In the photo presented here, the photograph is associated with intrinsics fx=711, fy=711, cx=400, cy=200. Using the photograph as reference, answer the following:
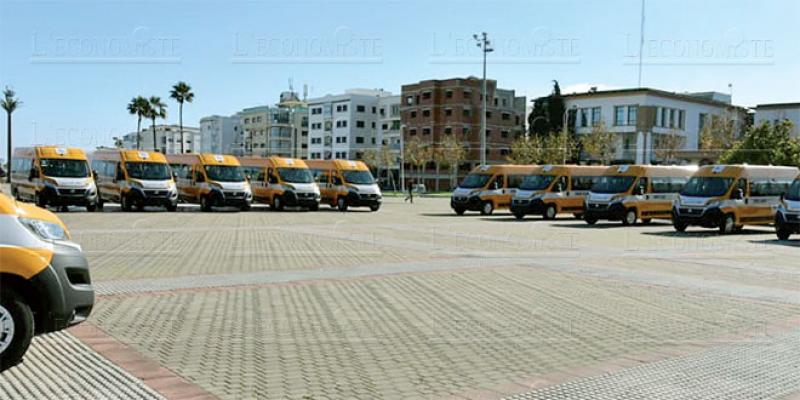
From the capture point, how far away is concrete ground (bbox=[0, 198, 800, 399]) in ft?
18.5

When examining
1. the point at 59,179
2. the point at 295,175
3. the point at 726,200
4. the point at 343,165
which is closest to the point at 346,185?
the point at 343,165

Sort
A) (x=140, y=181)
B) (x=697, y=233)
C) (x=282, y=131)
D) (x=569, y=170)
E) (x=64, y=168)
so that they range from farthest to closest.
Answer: (x=282, y=131), (x=569, y=170), (x=140, y=181), (x=64, y=168), (x=697, y=233)

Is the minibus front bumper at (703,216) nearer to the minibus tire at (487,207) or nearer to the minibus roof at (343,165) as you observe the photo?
the minibus tire at (487,207)

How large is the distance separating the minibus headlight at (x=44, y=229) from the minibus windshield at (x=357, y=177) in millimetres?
27326

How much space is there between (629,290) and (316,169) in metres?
25.7

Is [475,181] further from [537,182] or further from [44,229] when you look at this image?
[44,229]

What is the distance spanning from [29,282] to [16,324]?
336mm

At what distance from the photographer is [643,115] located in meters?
70.2

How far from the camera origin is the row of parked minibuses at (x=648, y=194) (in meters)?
23.0

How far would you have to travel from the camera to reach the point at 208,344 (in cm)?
677

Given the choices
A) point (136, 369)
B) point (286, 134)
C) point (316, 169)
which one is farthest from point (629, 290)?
point (286, 134)

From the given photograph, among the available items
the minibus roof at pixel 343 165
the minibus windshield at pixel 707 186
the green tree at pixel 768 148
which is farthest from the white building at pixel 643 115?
the minibus windshield at pixel 707 186

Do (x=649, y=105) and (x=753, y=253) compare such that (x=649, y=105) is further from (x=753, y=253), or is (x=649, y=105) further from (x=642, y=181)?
(x=753, y=253)

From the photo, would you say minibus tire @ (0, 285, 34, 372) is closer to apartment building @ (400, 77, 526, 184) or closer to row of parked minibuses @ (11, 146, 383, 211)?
row of parked minibuses @ (11, 146, 383, 211)
